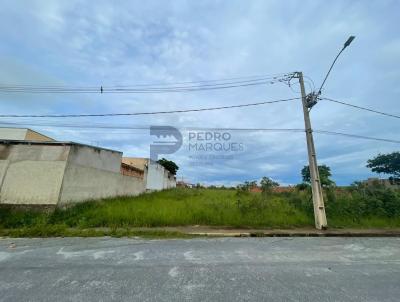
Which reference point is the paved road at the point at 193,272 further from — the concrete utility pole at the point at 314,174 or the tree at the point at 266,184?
the tree at the point at 266,184

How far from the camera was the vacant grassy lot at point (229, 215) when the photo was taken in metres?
9.44

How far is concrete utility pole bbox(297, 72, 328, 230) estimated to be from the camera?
991 cm

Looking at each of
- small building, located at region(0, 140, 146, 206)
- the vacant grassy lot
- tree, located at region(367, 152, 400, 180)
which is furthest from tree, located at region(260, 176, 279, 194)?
tree, located at region(367, 152, 400, 180)

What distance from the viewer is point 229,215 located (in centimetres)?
1066

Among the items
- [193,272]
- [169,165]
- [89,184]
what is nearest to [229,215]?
[193,272]

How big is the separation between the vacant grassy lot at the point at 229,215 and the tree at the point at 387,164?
1152 inches

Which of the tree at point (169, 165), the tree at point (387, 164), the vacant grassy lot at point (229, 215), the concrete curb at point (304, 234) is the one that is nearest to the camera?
the concrete curb at point (304, 234)

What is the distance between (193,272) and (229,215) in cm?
656

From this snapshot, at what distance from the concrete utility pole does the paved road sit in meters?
3.02

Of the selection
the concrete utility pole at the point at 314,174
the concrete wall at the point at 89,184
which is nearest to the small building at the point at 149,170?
the concrete wall at the point at 89,184

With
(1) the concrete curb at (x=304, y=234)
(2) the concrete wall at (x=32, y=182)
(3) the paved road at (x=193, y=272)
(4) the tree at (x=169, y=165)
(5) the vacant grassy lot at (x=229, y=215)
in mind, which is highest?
(4) the tree at (x=169, y=165)

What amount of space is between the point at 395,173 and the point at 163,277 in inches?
1744

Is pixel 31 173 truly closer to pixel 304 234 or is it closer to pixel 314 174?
pixel 304 234

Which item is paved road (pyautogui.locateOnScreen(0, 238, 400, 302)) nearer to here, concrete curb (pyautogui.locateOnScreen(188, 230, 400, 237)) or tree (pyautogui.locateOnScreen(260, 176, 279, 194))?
concrete curb (pyautogui.locateOnScreen(188, 230, 400, 237))
